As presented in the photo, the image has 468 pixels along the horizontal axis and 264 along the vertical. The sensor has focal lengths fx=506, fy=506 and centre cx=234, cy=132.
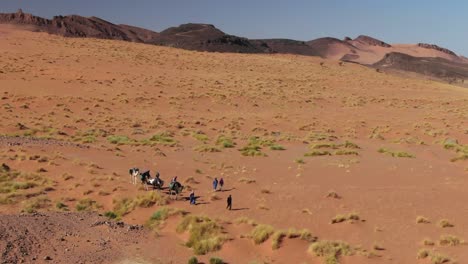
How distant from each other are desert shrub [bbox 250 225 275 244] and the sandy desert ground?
0.15ft

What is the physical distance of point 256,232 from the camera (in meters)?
17.2

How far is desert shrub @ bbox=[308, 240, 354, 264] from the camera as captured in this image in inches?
617

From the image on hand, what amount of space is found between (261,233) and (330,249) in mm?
2435

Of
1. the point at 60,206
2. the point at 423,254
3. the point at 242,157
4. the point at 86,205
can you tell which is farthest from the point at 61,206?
the point at 242,157

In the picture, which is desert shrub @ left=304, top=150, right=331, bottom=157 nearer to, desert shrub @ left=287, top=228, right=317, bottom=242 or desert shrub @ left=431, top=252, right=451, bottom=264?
desert shrub @ left=287, top=228, right=317, bottom=242

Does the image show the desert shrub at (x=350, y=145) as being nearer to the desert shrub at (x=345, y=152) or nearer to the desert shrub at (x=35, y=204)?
the desert shrub at (x=345, y=152)

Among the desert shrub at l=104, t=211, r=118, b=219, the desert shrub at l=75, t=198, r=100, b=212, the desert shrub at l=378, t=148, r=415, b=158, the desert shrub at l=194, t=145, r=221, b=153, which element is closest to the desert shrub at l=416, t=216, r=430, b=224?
the desert shrub at l=104, t=211, r=118, b=219

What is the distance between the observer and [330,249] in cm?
1587

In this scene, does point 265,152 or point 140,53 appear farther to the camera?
point 140,53

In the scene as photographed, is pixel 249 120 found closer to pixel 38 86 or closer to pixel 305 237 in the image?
pixel 38 86

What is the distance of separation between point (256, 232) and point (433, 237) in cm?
617

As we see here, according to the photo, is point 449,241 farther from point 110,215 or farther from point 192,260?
point 110,215

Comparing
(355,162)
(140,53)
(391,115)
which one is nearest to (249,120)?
(391,115)

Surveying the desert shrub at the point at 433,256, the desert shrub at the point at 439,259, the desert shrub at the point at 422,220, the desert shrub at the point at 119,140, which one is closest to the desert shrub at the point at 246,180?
the desert shrub at the point at 422,220
